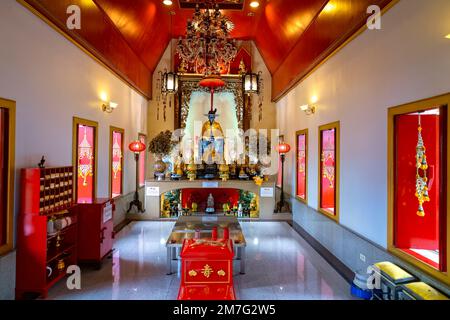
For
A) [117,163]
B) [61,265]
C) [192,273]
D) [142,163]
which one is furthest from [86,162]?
[142,163]

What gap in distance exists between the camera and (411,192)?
11.4 feet

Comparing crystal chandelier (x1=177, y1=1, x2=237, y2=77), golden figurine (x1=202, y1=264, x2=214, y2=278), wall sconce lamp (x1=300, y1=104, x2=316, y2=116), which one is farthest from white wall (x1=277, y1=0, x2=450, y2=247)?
golden figurine (x1=202, y1=264, x2=214, y2=278)

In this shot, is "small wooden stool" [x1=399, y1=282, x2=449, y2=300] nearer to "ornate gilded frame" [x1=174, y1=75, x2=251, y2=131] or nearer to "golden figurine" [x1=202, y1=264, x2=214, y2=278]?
"golden figurine" [x1=202, y1=264, x2=214, y2=278]

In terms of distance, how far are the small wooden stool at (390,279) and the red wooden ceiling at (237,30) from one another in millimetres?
3098

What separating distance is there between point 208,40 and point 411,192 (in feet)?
14.0

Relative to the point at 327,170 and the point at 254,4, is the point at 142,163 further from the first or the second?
the point at 327,170

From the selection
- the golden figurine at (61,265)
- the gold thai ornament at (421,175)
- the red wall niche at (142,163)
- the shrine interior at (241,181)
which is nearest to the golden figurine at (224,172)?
the shrine interior at (241,181)

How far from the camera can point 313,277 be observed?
4.42 m

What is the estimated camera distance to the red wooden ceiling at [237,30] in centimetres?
464

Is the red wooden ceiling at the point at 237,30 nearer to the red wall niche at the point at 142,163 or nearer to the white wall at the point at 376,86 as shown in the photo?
the white wall at the point at 376,86

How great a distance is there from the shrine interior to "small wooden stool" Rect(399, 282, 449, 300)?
0.06 feet

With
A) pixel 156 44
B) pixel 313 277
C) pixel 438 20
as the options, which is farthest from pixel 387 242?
pixel 156 44

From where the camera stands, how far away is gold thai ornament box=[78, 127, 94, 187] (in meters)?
5.70

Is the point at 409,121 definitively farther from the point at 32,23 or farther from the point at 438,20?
the point at 32,23
